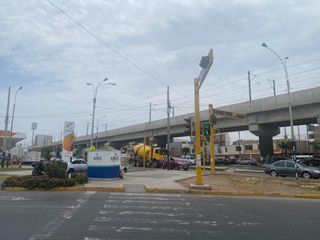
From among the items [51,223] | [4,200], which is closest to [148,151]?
[4,200]

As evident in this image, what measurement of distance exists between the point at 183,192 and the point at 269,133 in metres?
37.5

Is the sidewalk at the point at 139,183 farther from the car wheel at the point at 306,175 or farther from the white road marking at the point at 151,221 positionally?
the car wheel at the point at 306,175

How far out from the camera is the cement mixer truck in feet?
170

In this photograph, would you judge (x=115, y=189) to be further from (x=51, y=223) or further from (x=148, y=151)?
(x=148, y=151)

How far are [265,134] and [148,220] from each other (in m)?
44.8

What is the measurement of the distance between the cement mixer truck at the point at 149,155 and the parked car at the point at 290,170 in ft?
67.3

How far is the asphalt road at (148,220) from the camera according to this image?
26.0 ft

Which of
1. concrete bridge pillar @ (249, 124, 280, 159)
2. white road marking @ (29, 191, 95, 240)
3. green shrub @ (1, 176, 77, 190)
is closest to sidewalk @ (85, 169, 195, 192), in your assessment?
green shrub @ (1, 176, 77, 190)

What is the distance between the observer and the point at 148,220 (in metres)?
9.59

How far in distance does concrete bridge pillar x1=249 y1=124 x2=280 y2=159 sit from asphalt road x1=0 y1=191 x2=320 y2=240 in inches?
1482

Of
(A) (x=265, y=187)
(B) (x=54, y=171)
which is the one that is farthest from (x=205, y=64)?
(B) (x=54, y=171)

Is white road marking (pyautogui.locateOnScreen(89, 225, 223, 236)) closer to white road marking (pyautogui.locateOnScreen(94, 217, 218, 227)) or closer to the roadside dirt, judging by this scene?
white road marking (pyautogui.locateOnScreen(94, 217, 218, 227))

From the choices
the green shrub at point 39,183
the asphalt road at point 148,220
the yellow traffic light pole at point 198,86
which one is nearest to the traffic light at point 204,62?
the yellow traffic light pole at point 198,86

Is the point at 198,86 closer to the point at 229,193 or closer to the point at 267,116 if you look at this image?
the point at 229,193
